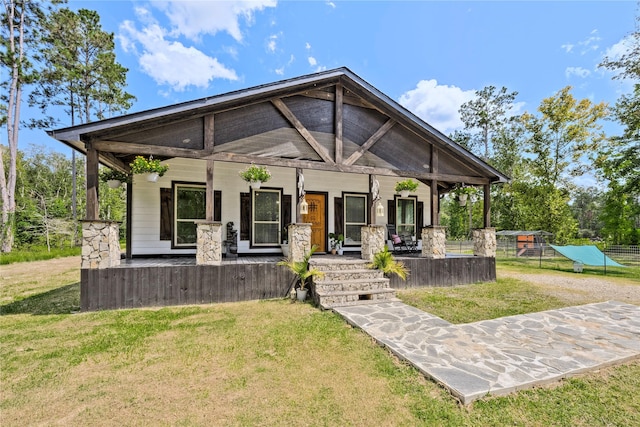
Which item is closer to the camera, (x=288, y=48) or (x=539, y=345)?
(x=539, y=345)

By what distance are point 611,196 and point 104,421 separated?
26.5 metres

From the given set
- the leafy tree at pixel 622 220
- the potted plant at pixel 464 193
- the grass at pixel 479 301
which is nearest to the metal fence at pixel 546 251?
the leafy tree at pixel 622 220

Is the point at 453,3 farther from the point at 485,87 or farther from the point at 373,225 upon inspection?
the point at 485,87

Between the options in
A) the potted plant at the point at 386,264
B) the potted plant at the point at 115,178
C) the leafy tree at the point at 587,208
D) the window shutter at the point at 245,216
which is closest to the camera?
the potted plant at the point at 386,264

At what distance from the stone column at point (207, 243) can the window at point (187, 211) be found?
87.2 inches

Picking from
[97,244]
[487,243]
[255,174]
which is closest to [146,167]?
[97,244]

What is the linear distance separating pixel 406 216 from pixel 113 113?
2245cm

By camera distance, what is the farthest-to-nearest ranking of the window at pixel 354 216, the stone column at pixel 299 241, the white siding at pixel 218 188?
the window at pixel 354 216 < the white siding at pixel 218 188 < the stone column at pixel 299 241

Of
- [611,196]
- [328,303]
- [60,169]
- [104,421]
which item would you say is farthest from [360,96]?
[60,169]

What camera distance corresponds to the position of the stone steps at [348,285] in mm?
5660

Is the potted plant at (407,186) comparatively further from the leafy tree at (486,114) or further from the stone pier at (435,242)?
the leafy tree at (486,114)

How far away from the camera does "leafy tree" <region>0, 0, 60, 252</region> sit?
15367 millimetres

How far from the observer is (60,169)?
28281 mm

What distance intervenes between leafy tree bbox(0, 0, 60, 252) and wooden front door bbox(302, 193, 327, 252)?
16469 millimetres
